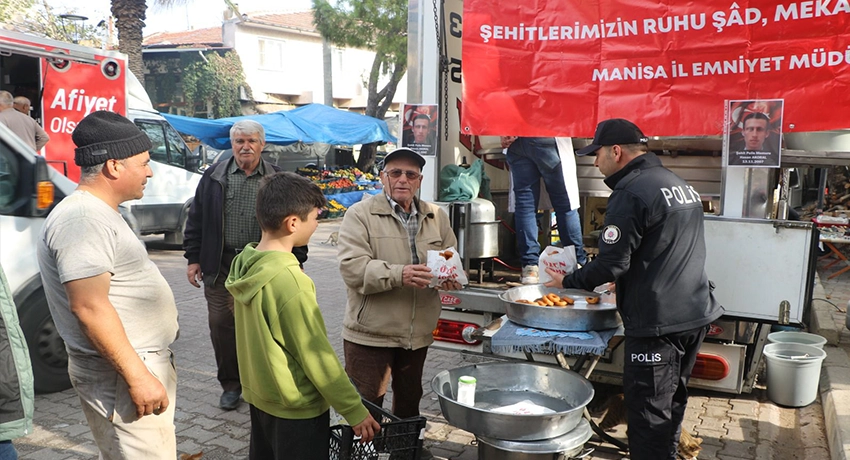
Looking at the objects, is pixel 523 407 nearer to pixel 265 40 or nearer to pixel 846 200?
pixel 846 200

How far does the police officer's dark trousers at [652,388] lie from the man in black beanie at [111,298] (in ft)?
6.97

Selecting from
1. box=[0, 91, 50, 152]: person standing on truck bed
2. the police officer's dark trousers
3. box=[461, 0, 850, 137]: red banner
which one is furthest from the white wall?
the police officer's dark trousers

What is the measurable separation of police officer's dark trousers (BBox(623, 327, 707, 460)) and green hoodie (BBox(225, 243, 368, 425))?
56.5 inches

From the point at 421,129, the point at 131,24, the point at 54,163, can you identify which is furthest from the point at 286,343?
the point at 131,24

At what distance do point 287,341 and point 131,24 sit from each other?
16.0m

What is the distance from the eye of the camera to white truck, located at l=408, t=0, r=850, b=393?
3775mm

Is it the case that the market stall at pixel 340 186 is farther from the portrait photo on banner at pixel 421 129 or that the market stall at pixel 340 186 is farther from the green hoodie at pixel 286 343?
the green hoodie at pixel 286 343

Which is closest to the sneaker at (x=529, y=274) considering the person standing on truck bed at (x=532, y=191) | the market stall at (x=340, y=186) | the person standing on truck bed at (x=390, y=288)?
the person standing on truck bed at (x=532, y=191)

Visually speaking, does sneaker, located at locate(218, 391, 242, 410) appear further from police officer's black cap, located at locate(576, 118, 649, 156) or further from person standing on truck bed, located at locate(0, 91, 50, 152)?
person standing on truck bed, located at locate(0, 91, 50, 152)

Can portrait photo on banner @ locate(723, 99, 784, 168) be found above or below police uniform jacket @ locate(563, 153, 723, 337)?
above

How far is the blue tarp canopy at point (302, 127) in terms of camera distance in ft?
54.6

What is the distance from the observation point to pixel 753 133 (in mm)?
3836

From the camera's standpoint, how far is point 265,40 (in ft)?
112

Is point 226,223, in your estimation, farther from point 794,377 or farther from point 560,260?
point 794,377
